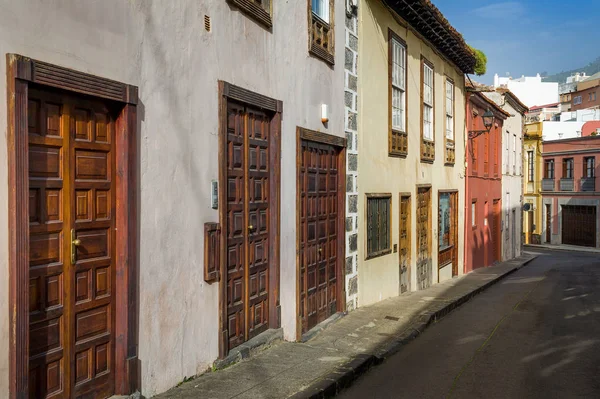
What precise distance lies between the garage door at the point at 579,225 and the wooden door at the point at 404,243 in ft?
99.1

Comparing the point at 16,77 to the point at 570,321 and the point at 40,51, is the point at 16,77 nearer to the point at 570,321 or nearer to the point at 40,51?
the point at 40,51

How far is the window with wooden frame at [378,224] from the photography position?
38.1ft

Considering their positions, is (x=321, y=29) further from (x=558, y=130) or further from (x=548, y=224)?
(x=558, y=130)

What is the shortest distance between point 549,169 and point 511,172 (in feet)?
55.9

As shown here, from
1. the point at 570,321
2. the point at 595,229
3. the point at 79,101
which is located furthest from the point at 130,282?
the point at 595,229

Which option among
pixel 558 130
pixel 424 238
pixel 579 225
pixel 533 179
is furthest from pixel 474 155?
pixel 558 130

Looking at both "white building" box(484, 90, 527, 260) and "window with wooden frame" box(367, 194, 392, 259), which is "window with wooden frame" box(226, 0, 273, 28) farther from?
"white building" box(484, 90, 527, 260)

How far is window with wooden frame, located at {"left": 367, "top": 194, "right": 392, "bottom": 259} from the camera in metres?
11.6

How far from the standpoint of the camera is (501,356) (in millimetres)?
8273

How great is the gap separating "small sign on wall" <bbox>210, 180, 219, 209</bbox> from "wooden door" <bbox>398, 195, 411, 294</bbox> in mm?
7486

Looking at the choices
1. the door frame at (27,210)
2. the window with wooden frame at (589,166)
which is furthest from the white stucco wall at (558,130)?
the door frame at (27,210)

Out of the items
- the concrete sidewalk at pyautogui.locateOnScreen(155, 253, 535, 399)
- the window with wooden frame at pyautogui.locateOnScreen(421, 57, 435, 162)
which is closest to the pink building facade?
the window with wooden frame at pyautogui.locateOnScreen(421, 57, 435, 162)

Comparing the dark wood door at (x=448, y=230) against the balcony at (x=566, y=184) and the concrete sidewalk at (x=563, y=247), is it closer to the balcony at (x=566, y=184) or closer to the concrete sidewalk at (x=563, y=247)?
the concrete sidewalk at (x=563, y=247)

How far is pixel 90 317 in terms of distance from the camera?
4891mm
